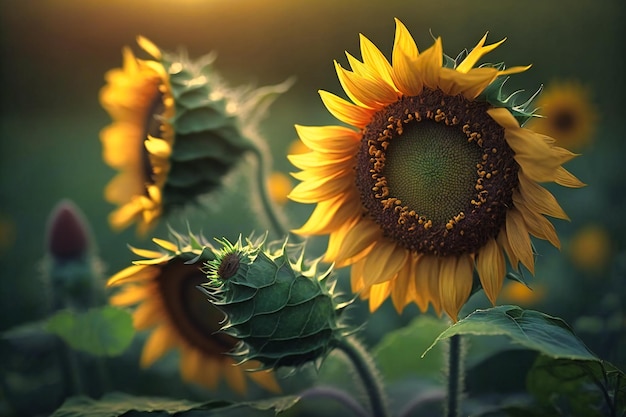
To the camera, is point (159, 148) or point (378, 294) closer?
point (378, 294)

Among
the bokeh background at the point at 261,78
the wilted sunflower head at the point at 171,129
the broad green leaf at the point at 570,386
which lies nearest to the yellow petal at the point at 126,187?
the wilted sunflower head at the point at 171,129

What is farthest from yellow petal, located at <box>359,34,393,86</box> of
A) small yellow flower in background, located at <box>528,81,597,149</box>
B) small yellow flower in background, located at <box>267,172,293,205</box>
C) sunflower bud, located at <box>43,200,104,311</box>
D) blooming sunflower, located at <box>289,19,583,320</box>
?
small yellow flower in background, located at <box>528,81,597,149</box>

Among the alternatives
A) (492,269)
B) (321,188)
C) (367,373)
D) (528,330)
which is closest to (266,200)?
(321,188)

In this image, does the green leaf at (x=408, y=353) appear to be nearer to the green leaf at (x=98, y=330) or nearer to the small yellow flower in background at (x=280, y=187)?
the green leaf at (x=98, y=330)

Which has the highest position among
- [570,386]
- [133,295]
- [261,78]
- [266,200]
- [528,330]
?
[261,78]

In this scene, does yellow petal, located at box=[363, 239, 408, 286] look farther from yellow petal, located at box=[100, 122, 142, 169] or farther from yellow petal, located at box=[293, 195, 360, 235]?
yellow petal, located at box=[100, 122, 142, 169]

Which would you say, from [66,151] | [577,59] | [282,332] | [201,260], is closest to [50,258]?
[201,260]

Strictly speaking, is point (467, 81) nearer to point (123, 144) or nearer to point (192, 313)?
point (192, 313)
